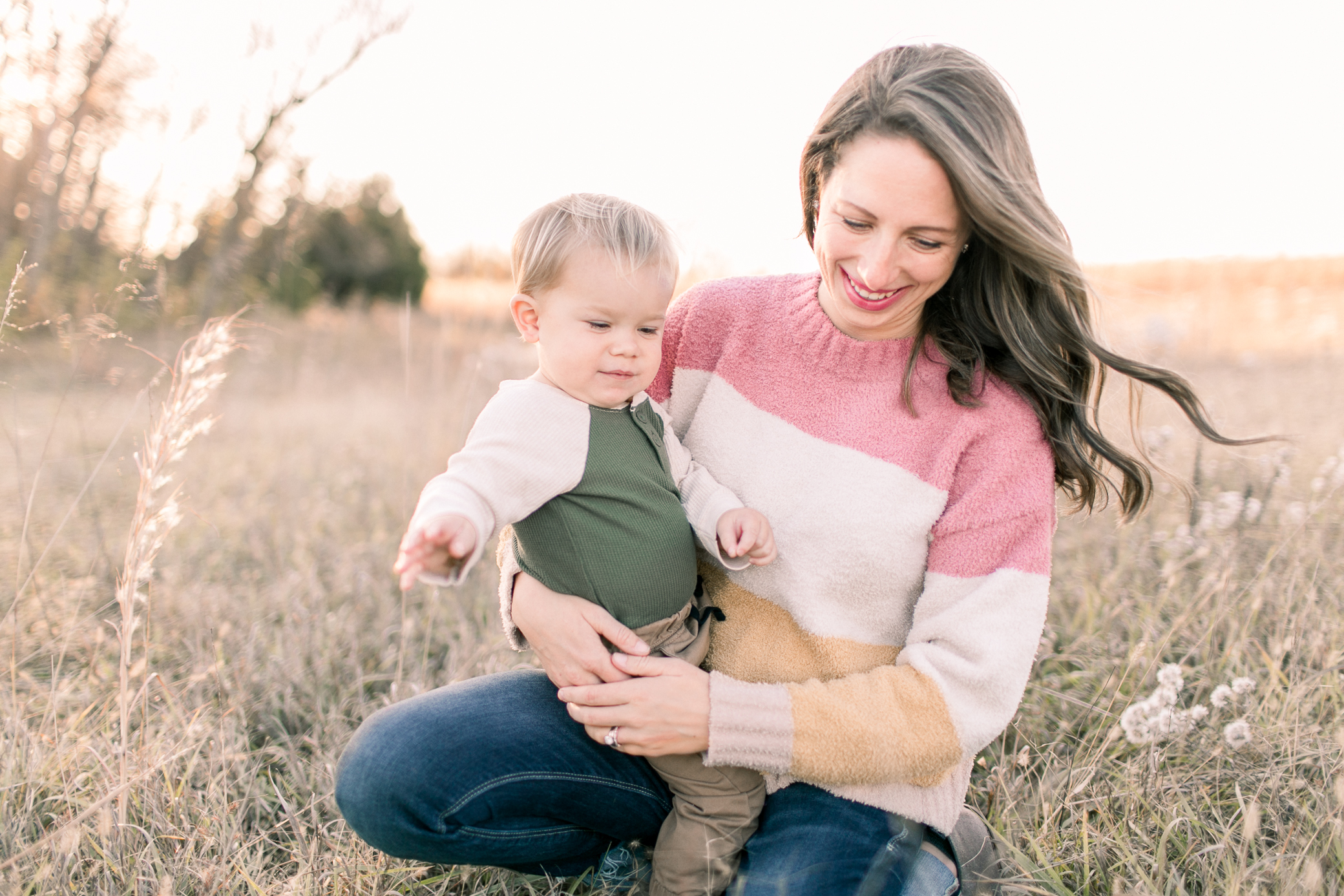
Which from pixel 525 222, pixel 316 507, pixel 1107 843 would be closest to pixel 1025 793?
pixel 1107 843

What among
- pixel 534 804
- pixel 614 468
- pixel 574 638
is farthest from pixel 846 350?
pixel 534 804

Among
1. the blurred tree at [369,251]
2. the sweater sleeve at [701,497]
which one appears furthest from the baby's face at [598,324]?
the blurred tree at [369,251]

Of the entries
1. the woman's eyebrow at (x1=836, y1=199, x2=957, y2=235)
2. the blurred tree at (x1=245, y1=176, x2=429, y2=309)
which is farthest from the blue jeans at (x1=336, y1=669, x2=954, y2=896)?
the blurred tree at (x1=245, y1=176, x2=429, y2=309)

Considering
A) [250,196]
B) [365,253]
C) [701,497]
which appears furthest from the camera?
[365,253]

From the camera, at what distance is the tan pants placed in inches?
59.4

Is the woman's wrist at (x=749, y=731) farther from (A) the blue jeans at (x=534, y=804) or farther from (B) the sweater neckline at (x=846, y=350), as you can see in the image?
(B) the sweater neckline at (x=846, y=350)

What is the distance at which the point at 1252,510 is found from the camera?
2424mm

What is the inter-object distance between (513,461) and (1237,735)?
5.21 feet

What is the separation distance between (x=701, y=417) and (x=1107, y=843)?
1143 millimetres

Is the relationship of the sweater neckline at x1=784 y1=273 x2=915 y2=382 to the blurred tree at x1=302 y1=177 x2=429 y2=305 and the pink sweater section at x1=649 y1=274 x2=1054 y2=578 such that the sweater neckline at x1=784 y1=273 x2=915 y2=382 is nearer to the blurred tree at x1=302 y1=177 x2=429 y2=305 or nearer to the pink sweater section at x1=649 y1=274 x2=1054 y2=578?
the pink sweater section at x1=649 y1=274 x2=1054 y2=578

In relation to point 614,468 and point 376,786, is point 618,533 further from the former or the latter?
point 376,786

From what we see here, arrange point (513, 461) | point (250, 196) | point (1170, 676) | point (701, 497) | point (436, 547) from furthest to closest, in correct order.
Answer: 1. point (250, 196)
2. point (1170, 676)
3. point (701, 497)
4. point (513, 461)
5. point (436, 547)

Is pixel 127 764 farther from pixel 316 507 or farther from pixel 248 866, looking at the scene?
pixel 316 507

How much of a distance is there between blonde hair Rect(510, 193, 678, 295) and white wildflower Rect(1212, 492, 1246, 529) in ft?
6.35
